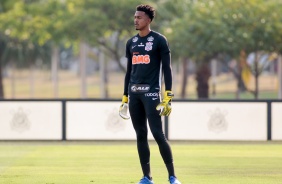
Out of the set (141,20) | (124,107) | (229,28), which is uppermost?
(229,28)

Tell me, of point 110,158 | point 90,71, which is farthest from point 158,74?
point 90,71

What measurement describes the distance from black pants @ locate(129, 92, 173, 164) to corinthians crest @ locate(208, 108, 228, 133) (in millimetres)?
11904

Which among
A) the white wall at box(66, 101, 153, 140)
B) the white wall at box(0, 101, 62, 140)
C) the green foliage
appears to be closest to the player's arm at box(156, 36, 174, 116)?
the white wall at box(66, 101, 153, 140)

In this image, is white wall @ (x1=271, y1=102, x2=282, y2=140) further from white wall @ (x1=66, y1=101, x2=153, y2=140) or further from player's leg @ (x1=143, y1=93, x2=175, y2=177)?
player's leg @ (x1=143, y1=93, x2=175, y2=177)

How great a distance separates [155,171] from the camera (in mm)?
14422

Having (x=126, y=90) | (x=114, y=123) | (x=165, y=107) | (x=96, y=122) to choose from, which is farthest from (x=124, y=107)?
(x=96, y=122)

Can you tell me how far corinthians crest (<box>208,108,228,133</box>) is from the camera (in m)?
23.6

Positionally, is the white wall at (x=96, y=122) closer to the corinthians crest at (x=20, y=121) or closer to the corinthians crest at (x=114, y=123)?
the corinthians crest at (x=114, y=123)

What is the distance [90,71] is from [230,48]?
2738 inches

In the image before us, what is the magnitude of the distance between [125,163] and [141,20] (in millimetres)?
5193

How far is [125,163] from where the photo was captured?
16219 mm

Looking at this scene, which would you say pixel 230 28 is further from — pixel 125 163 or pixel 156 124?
pixel 156 124

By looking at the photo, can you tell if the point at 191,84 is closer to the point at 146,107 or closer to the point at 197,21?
the point at 197,21

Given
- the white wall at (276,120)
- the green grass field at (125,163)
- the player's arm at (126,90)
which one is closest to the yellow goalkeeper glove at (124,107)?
the player's arm at (126,90)
